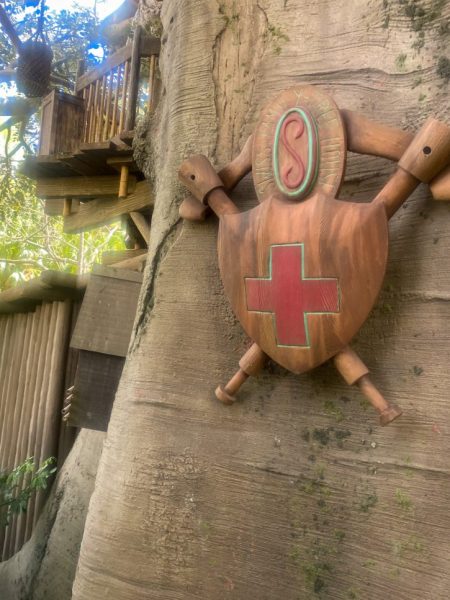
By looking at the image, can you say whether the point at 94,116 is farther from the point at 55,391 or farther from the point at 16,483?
the point at 16,483

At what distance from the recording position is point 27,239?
41.5 feet

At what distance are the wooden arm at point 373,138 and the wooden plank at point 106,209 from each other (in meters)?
2.24

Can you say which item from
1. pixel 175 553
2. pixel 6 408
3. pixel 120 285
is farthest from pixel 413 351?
pixel 6 408

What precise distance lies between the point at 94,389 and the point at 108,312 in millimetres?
277

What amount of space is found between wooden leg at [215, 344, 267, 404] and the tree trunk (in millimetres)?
48

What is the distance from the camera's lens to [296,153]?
52.2 inches

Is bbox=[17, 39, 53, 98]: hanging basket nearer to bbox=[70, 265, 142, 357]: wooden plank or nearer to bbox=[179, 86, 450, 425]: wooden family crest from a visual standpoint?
bbox=[70, 265, 142, 357]: wooden plank

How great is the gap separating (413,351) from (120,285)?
131cm

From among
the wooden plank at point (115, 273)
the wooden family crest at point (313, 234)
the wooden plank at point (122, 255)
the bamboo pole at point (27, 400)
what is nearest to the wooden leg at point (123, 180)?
the wooden plank at point (122, 255)

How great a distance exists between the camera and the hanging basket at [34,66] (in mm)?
5062

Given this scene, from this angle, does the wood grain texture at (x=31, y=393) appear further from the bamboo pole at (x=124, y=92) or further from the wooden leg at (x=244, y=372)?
the wooden leg at (x=244, y=372)

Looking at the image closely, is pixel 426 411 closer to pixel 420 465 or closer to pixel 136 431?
pixel 420 465

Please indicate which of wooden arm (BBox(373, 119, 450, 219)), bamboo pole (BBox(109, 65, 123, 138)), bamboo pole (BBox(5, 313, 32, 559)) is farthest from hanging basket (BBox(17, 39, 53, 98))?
wooden arm (BBox(373, 119, 450, 219))

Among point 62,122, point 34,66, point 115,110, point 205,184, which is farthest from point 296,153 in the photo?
point 34,66
